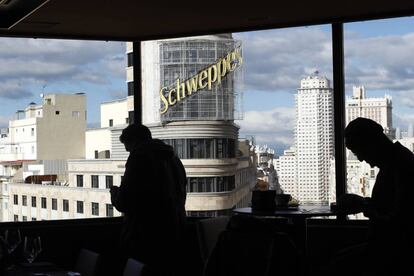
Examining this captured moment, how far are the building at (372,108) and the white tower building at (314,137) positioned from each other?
0.67 feet

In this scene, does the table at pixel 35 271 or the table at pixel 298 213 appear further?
the table at pixel 298 213

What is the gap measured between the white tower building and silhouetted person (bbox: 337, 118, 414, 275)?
2560 millimetres

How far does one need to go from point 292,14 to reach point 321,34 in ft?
1.78

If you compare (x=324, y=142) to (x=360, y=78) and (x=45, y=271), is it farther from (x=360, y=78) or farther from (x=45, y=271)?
(x=45, y=271)

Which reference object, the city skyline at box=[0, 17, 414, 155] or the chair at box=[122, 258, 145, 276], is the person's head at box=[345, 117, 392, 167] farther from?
the city skyline at box=[0, 17, 414, 155]

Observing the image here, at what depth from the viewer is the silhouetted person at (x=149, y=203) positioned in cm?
418

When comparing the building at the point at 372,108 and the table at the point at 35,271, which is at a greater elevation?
the building at the point at 372,108

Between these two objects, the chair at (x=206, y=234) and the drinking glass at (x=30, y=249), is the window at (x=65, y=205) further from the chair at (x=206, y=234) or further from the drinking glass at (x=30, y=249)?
the drinking glass at (x=30, y=249)

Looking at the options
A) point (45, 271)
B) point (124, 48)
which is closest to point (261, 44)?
point (124, 48)

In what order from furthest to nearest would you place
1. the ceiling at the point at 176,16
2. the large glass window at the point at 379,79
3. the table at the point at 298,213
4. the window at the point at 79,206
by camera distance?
the window at the point at 79,206 < the large glass window at the point at 379,79 < the ceiling at the point at 176,16 < the table at the point at 298,213

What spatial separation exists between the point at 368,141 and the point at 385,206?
32 centimetres

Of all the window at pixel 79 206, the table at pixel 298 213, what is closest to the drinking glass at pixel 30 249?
the table at pixel 298 213

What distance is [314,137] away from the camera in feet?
19.4

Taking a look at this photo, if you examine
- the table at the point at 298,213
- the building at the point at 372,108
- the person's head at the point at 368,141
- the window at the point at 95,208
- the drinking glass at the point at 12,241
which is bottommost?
the window at the point at 95,208
